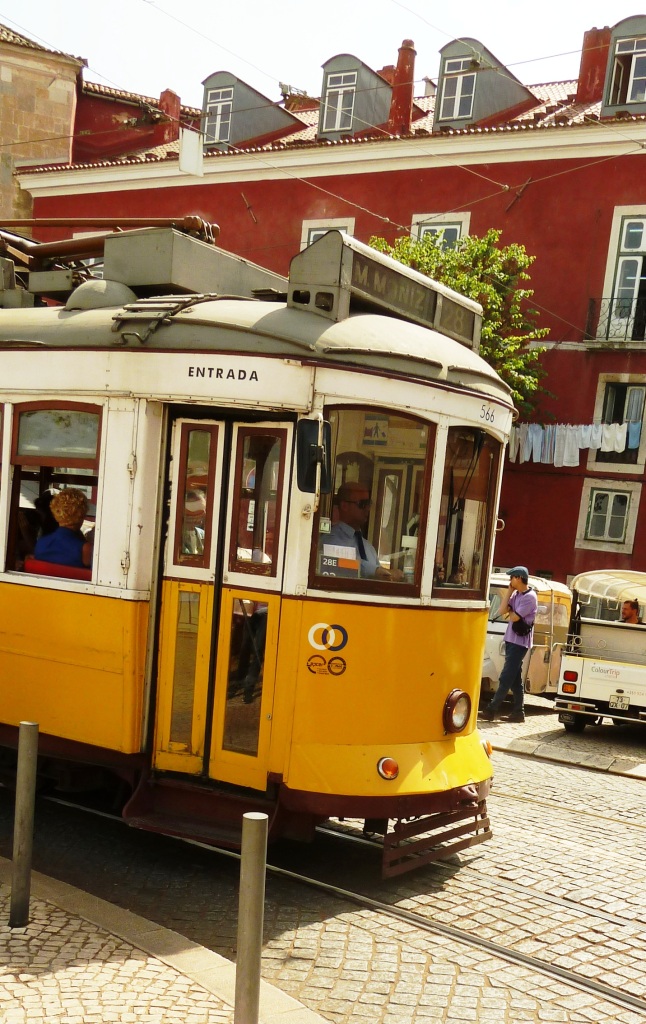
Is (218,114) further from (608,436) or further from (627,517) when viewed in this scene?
(627,517)

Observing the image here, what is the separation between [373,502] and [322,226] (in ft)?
75.1

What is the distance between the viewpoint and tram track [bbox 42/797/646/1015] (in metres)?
5.10

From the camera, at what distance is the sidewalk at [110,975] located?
14.2 feet

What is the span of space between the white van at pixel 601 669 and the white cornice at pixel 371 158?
13.7 metres

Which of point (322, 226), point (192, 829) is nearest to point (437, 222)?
point (322, 226)

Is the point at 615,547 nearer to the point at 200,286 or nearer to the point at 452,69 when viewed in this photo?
the point at 452,69

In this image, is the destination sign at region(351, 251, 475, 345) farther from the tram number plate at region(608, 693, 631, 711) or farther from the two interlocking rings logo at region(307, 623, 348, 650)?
the tram number plate at region(608, 693, 631, 711)

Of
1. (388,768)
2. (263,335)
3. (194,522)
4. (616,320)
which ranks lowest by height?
(388,768)

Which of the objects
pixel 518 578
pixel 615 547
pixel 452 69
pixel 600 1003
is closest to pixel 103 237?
pixel 600 1003

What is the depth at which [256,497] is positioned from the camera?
20.2ft

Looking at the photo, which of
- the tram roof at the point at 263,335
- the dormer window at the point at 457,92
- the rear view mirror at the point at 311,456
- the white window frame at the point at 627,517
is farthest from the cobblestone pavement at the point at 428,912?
the dormer window at the point at 457,92

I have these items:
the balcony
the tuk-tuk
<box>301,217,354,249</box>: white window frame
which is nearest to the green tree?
the balcony

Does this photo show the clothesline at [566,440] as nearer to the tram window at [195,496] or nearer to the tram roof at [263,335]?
the tram roof at [263,335]

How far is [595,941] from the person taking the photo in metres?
5.68
